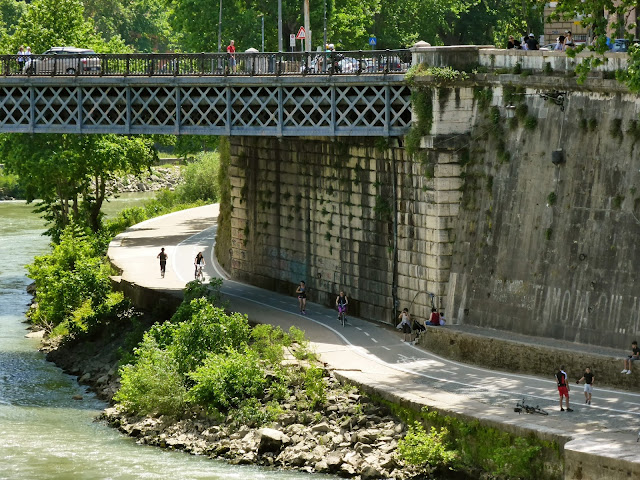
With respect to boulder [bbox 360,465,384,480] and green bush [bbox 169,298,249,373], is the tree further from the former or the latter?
boulder [bbox 360,465,384,480]

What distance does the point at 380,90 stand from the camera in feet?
144

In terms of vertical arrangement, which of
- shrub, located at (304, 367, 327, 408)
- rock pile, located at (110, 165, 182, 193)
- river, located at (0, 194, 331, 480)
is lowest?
rock pile, located at (110, 165, 182, 193)

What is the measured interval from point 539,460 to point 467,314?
403 inches

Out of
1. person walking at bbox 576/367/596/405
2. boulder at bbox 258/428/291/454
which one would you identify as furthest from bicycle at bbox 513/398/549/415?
boulder at bbox 258/428/291/454

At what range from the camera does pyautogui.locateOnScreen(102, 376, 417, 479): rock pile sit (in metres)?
34.1

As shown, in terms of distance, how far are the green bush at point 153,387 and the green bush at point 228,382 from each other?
0.55m

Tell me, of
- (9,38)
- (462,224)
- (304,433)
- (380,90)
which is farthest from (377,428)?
(9,38)

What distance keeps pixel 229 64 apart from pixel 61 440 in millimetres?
14710

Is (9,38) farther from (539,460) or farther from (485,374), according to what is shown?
(539,460)

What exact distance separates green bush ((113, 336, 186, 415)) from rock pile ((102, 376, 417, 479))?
1.48 feet

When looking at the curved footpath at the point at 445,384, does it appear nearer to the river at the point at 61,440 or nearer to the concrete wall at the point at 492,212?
the concrete wall at the point at 492,212

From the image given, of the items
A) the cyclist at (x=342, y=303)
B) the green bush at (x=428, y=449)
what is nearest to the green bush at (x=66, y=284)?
the cyclist at (x=342, y=303)

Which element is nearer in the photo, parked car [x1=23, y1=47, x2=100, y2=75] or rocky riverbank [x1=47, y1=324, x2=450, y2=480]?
rocky riverbank [x1=47, y1=324, x2=450, y2=480]

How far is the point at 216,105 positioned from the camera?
47.2 m
